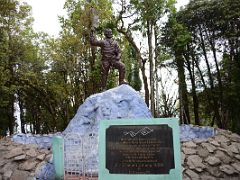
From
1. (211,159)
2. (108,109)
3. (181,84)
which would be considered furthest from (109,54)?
(181,84)

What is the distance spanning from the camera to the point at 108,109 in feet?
33.3

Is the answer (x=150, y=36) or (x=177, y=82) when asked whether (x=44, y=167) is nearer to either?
(x=150, y=36)

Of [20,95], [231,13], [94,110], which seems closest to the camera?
[94,110]

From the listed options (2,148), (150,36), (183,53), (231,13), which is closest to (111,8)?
(150,36)

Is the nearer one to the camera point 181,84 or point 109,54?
point 109,54

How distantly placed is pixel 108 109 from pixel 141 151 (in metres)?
5.18

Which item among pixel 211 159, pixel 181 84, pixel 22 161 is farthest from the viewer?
pixel 181 84

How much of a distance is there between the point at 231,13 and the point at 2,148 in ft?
42.8

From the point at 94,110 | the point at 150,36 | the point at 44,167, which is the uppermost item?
the point at 150,36

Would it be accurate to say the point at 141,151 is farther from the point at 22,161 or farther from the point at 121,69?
the point at 121,69

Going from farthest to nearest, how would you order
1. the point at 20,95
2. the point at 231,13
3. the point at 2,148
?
the point at 20,95
the point at 231,13
the point at 2,148

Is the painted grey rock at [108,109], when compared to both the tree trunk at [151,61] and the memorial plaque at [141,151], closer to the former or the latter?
the memorial plaque at [141,151]

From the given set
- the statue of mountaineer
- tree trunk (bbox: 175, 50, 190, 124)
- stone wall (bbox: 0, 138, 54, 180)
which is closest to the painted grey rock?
the statue of mountaineer

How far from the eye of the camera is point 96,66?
19031 millimetres
